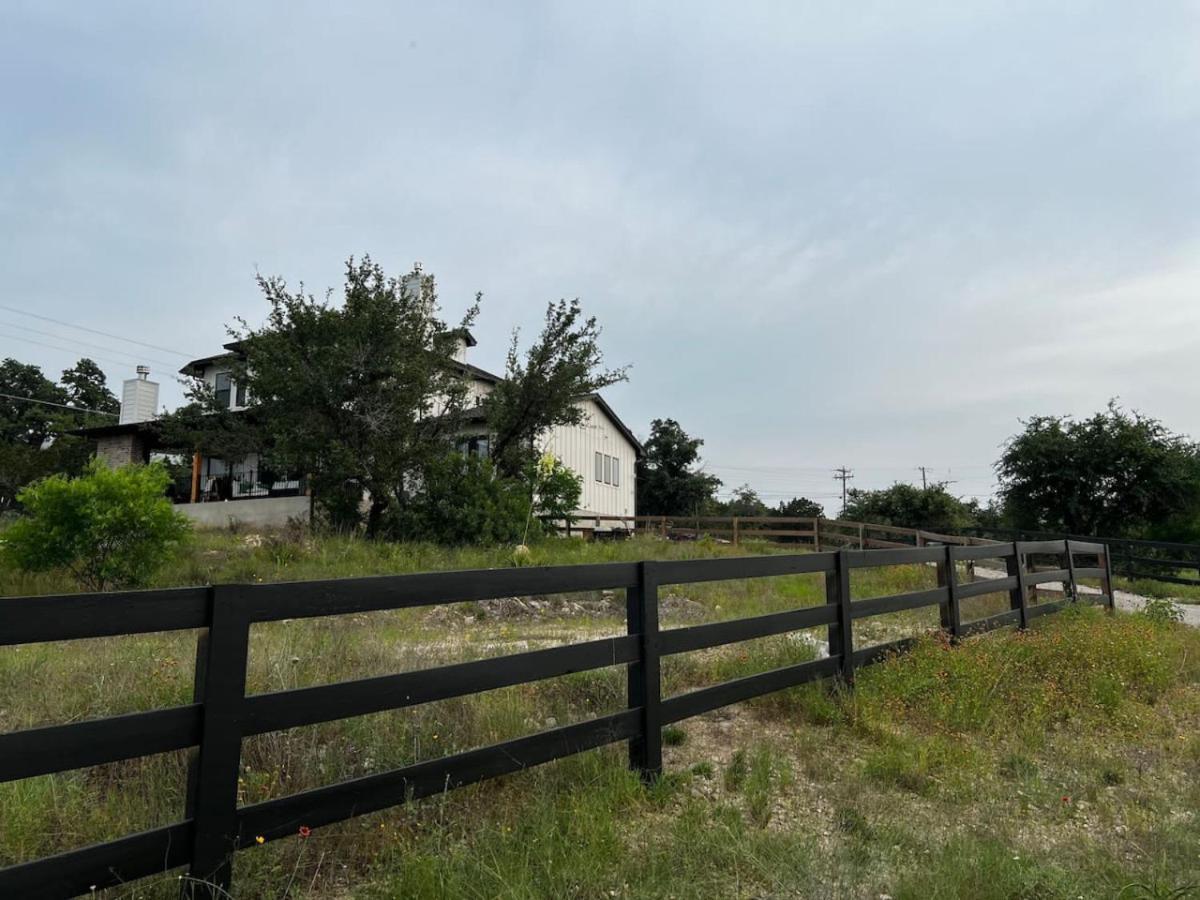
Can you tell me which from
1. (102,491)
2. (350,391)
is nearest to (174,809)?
(102,491)

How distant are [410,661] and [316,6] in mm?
9027

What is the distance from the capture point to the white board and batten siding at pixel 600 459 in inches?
1084

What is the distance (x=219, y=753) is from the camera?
93.0 inches

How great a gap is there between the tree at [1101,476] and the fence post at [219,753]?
29192 mm

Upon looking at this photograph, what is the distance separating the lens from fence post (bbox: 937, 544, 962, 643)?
6824 millimetres

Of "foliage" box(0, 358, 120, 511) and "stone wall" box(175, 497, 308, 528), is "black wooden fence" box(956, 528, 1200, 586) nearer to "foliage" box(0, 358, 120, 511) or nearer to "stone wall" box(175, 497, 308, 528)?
"stone wall" box(175, 497, 308, 528)

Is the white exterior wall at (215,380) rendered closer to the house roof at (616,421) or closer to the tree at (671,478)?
the house roof at (616,421)

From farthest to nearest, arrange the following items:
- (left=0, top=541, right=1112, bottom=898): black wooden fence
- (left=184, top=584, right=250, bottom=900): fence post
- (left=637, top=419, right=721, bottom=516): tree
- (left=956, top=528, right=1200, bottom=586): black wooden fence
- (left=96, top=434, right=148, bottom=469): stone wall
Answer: (left=637, top=419, right=721, bottom=516): tree < (left=96, top=434, right=148, bottom=469): stone wall < (left=956, top=528, right=1200, bottom=586): black wooden fence < (left=184, top=584, right=250, bottom=900): fence post < (left=0, top=541, right=1112, bottom=898): black wooden fence

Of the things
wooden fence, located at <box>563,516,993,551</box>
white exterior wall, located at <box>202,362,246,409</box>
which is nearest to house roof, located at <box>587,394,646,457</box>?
wooden fence, located at <box>563,516,993,551</box>

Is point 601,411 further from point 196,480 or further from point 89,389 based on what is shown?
point 89,389

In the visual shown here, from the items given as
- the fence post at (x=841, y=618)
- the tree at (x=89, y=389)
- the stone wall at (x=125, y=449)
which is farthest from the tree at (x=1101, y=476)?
the tree at (x=89, y=389)

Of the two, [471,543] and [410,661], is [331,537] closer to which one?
[471,543]

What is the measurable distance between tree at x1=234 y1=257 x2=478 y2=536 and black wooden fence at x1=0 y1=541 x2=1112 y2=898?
520 inches

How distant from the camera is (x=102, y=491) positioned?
1082cm
